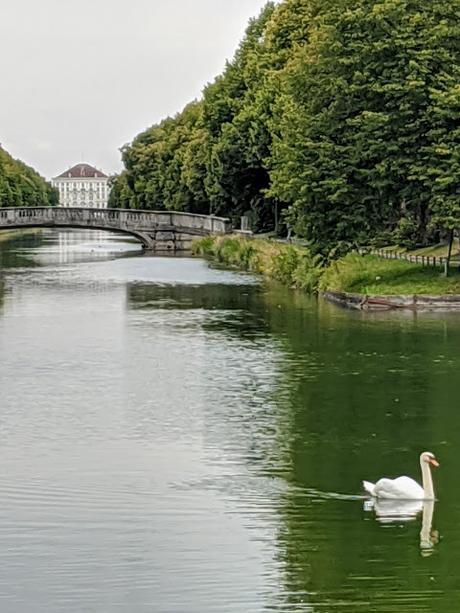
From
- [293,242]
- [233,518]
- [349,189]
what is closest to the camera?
[233,518]

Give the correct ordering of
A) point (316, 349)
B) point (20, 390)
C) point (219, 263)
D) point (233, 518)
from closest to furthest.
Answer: point (233, 518) → point (20, 390) → point (316, 349) → point (219, 263)

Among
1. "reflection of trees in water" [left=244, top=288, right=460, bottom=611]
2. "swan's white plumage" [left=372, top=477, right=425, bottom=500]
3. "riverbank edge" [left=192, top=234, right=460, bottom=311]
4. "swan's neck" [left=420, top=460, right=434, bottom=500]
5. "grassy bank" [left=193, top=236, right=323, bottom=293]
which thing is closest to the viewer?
"reflection of trees in water" [left=244, top=288, right=460, bottom=611]

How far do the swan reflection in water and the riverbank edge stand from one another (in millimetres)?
28389

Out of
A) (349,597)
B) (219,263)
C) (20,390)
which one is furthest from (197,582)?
(219,263)

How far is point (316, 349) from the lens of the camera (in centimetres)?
3744

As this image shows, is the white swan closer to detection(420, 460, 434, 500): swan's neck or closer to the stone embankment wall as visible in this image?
detection(420, 460, 434, 500): swan's neck

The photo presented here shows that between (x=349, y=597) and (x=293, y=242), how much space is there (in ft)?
191

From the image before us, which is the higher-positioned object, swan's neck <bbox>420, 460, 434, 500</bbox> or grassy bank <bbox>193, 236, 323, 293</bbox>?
grassy bank <bbox>193, 236, 323, 293</bbox>

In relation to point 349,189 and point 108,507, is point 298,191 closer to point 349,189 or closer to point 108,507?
point 349,189

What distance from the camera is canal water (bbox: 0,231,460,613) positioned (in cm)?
1620

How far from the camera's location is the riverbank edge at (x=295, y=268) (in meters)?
47.8

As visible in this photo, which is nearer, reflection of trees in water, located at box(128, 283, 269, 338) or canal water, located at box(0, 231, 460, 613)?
canal water, located at box(0, 231, 460, 613)

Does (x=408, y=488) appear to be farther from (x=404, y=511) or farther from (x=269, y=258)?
(x=269, y=258)

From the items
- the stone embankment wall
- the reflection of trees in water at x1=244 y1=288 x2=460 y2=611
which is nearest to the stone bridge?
the stone embankment wall
